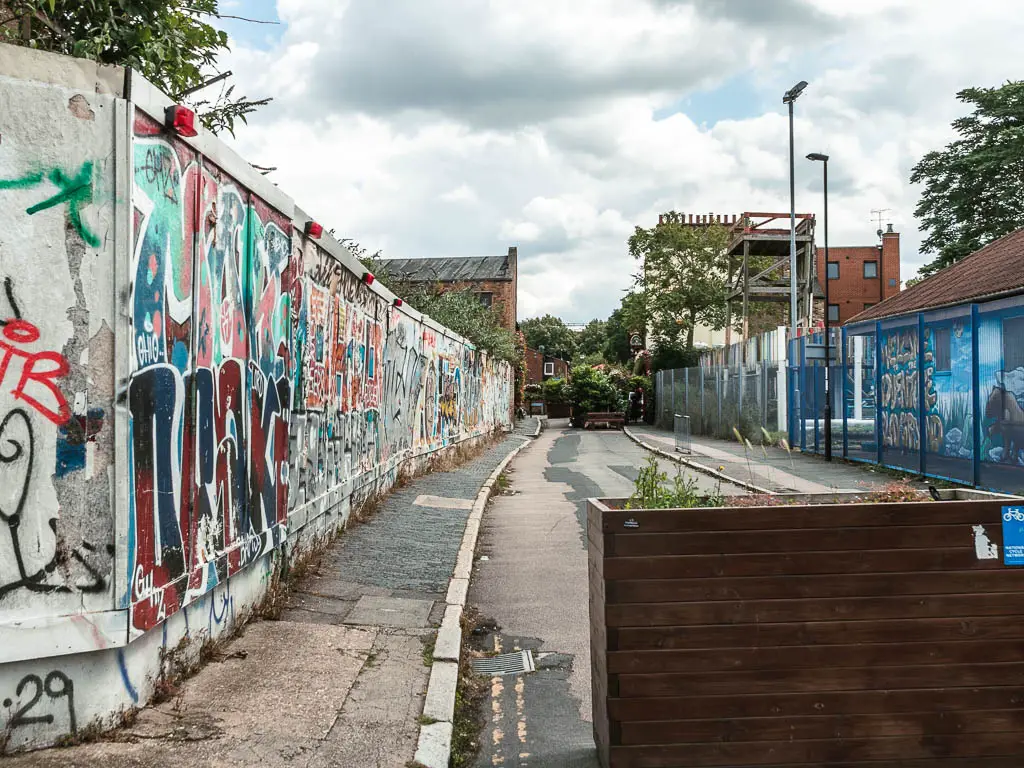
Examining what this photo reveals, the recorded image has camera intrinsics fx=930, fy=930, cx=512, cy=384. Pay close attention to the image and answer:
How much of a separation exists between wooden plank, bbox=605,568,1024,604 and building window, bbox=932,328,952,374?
1278cm

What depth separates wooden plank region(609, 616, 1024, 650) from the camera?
3.72 m

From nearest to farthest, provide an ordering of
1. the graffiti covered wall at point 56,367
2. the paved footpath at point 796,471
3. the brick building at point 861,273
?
1. the graffiti covered wall at point 56,367
2. the paved footpath at point 796,471
3. the brick building at point 861,273

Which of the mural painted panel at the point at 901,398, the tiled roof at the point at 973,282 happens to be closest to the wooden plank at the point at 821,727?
the tiled roof at the point at 973,282

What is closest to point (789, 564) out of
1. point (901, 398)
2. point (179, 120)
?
point (179, 120)

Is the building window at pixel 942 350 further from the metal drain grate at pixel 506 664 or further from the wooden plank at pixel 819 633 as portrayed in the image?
the wooden plank at pixel 819 633

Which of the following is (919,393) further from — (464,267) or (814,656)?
(464,267)

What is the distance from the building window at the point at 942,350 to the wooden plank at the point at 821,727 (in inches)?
506

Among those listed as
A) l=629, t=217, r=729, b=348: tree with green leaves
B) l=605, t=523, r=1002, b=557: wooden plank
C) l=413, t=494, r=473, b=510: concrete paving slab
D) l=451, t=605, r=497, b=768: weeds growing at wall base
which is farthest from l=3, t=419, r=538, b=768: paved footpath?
l=629, t=217, r=729, b=348: tree with green leaves

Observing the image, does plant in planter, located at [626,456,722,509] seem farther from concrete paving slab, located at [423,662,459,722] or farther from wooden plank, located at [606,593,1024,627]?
concrete paving slab, located at [423,662,459,722]

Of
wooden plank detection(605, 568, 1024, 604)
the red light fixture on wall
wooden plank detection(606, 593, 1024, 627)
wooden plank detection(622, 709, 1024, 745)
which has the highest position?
the red light fixture on wall

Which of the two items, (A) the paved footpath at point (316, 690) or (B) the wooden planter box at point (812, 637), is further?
(A) the paved footpath at point (316, 690)

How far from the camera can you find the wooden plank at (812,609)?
3725 millimetres

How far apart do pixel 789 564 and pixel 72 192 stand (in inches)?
137

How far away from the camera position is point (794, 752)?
3.74 meters
